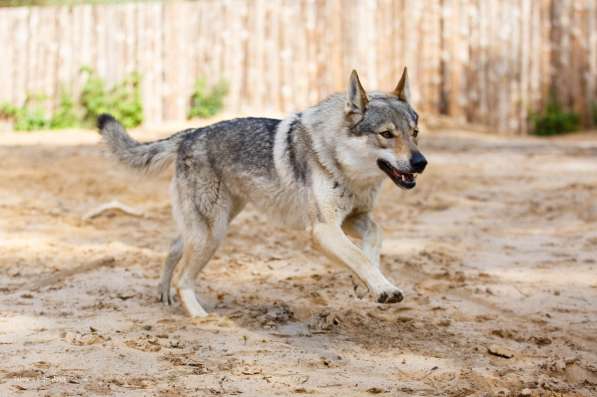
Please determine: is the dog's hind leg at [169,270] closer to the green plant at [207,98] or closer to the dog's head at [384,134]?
the dog's head at [384,134]

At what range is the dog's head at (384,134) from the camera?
5.52 meters

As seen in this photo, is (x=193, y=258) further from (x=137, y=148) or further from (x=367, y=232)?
(x=367, y=232)

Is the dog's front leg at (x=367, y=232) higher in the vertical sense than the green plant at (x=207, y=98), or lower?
lower

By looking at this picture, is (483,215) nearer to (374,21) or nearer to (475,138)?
(475,138)

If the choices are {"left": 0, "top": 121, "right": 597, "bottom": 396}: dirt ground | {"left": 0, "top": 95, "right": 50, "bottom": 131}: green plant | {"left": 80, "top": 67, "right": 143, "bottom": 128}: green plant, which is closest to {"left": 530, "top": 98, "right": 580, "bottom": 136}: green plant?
{"left": 0, "top": 121, "right": 597, "bottom": 396}: dirt ground

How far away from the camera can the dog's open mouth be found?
5500 millimetres

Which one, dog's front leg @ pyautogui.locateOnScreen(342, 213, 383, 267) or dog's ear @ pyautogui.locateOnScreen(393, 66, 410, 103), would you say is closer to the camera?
dog's front leg @ pyautogui.locateOnScreen(342, 213, 383, 267)

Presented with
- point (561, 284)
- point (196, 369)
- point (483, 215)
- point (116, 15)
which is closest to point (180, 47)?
point (116, 15)

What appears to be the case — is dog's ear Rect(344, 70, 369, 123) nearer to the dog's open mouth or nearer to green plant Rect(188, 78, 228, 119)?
the dog's open mouth

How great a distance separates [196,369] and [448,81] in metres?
11.3

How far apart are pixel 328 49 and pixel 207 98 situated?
2.25 meters

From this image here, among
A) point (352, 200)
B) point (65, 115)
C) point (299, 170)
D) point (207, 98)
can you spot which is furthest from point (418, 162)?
point (65, 115)

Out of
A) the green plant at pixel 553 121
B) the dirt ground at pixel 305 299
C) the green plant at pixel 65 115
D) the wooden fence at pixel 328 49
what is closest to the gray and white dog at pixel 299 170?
the dirt ground at pixel 305 299

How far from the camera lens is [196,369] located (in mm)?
5062
